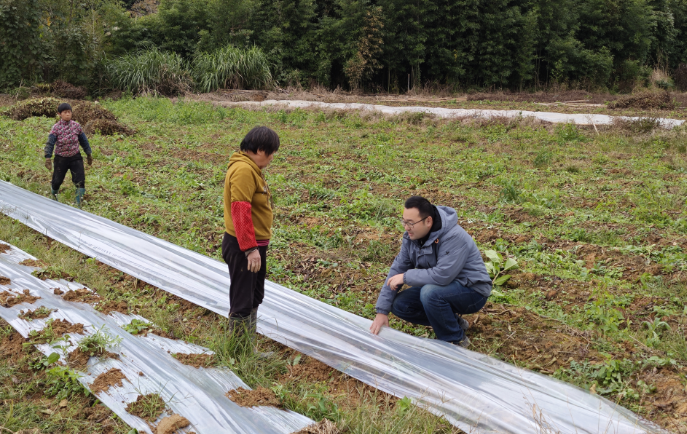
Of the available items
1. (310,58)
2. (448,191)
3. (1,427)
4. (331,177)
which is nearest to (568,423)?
(1,427)

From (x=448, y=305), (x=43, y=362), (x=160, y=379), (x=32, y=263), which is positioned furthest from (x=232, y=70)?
(x=160, y=379)

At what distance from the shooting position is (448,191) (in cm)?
695

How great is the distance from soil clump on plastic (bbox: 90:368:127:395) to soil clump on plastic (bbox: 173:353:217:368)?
34 cm

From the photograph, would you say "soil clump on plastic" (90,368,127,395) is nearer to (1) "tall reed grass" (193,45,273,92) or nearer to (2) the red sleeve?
(2) the red sleeve

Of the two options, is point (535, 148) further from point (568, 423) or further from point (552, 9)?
point (552, 9)

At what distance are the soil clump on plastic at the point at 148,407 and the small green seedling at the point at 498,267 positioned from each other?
9.36 feet

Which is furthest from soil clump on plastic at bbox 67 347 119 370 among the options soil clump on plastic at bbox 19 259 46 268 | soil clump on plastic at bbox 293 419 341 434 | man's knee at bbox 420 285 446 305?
man's knee at bbox 420 285 446 305

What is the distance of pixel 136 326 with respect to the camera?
340cm

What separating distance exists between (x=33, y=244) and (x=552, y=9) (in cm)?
2420

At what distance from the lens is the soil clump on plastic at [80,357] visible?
9.60 feet

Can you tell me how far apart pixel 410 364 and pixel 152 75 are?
1855 centimetres

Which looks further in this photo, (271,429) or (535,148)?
(535,148)

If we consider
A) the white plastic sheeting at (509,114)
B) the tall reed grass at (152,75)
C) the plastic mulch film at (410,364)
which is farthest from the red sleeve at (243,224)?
the tall reed grass at (152,75)

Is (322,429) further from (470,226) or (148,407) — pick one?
(470,226)
